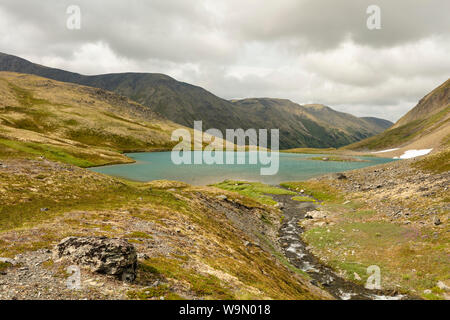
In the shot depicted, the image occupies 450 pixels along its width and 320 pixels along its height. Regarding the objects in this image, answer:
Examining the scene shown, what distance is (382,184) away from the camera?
55844mm

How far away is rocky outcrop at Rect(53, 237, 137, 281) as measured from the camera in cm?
1171

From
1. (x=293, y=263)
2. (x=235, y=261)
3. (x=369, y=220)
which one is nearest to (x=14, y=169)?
(x=235, y=261)

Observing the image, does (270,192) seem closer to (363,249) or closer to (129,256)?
(363,249)

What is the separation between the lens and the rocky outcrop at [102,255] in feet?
38.4

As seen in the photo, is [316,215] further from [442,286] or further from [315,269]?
[442,286]

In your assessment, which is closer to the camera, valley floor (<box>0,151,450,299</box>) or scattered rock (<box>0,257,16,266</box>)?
scattered rock (<box>0,257,16,266</box>)

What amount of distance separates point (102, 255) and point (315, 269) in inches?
955

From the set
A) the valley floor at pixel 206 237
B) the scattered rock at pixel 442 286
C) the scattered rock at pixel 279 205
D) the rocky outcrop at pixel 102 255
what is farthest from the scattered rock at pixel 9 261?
the scattered rock at pixel 279 205

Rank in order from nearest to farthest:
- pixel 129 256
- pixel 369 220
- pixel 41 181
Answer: pixel 129 256
pixel 41 181
pixel 369 220

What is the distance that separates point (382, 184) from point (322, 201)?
50.1ft

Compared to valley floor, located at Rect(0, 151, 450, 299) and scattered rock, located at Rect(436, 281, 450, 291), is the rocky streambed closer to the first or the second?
valley floor, located at Rect(0, 151, 450, 299)

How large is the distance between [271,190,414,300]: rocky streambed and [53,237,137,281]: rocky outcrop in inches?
774

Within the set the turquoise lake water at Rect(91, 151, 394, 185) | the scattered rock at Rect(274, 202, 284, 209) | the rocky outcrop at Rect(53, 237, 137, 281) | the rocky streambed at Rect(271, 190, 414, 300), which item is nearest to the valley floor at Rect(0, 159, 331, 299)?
the rocky outcrop at Rect(53, 237, 137, 281)
